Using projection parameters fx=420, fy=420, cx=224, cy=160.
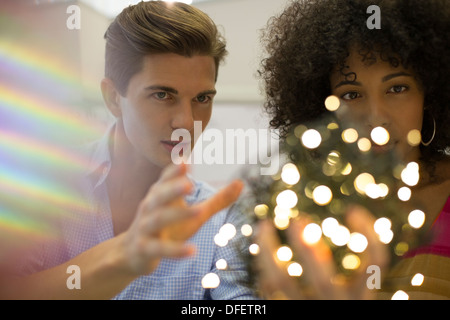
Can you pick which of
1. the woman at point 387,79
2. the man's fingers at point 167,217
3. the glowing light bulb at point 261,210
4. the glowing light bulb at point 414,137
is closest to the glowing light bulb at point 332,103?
the woman at point 387,79

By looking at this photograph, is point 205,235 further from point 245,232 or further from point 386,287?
point 386,287

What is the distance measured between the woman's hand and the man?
0.10 metres

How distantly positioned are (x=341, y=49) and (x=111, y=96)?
352 mm

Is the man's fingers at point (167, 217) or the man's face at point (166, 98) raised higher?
the man's face at point (166, 98)

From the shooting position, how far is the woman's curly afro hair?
24.8 inches

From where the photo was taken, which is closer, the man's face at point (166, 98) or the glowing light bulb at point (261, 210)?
the glowing light bulb at point (261, 210)

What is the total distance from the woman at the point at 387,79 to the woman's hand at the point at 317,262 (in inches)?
4.7

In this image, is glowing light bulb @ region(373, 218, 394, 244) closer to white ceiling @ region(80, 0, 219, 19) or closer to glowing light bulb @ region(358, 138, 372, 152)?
glowing light bulb @ region(358, 138, 372, 152)

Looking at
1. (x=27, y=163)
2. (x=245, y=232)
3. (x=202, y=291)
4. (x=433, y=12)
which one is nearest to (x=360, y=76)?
(x=433, y=12)

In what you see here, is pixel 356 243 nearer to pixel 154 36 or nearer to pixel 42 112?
pixel 154 36

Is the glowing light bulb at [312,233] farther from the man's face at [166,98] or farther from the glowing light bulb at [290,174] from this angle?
the man's face at [166,98]

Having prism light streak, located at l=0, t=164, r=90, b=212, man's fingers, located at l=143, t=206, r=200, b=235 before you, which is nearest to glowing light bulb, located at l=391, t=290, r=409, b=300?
man's fingers, located at l=143, t=206, r=200, b=235

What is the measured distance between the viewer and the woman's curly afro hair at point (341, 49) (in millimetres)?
630

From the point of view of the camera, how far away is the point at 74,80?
65cm
